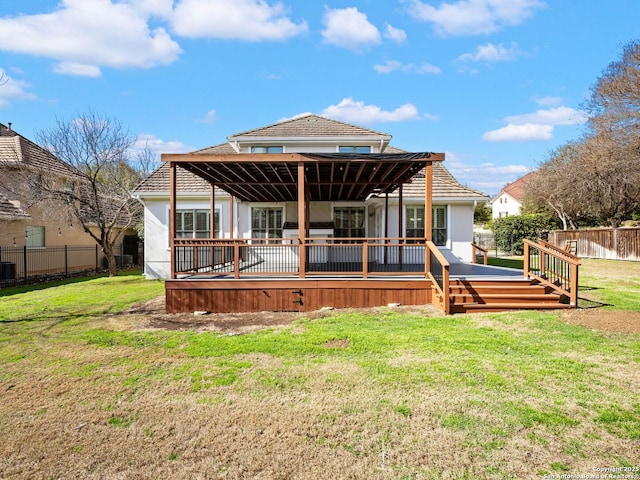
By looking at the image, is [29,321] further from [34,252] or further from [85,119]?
[85,119]

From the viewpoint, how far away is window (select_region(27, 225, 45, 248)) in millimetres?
18281

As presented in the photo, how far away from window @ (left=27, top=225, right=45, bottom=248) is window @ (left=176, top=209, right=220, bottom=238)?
8444 mm

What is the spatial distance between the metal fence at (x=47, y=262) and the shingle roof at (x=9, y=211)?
141 centimetres

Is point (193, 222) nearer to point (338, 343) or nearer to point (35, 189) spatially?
point (35, 189)

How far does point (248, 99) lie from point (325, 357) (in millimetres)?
17334

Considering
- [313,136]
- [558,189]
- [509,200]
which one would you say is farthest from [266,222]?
[509,200]

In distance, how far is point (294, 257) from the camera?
1325 cm

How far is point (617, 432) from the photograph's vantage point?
3.41 meters

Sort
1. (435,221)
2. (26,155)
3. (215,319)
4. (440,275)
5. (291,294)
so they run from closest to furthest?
(215,319), (291,294), (440,275), (435,221), (26,155)

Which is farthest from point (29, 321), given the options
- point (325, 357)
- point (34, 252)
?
point (34, 252)

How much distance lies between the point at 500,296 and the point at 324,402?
19.8ft

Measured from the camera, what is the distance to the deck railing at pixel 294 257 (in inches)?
365

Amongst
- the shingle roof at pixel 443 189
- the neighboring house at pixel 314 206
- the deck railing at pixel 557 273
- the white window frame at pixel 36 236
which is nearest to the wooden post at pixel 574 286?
the deck railing at pixel 557 273

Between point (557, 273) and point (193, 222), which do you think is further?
point (193, 222)
